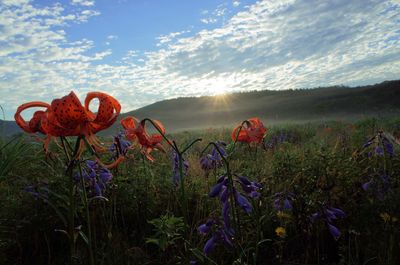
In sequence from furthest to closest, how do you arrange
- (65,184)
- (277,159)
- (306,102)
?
(306,102)
(277,159)
(65,184)

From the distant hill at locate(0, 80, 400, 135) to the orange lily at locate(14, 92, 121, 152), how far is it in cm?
2504

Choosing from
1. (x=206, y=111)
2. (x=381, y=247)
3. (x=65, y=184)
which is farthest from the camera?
(x=206, y=111)

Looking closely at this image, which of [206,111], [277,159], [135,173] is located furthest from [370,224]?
[206,111]

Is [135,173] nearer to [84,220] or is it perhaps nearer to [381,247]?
[84,220]

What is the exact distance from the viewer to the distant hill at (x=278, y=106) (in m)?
39.4

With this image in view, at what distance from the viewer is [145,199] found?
3.50 meters

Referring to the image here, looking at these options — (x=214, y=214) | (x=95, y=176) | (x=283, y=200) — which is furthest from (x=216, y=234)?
(x=95, y=176)

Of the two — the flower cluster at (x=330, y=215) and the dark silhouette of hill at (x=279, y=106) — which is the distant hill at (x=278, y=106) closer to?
the dark silhouette of hill at (x=279, y=106)

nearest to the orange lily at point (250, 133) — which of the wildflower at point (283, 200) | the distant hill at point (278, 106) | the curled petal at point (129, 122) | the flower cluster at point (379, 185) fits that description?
the wildflower at point (283, 200)

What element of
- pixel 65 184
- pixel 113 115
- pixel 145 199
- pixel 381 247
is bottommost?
pixel 381 247

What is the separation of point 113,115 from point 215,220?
0.78m

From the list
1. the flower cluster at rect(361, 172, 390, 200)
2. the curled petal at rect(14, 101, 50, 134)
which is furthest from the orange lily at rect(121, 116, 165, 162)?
the flower cluster at rect(361, 172, 390, 200)

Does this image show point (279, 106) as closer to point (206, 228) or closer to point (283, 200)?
point (283, 200)

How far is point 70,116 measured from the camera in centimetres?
151
